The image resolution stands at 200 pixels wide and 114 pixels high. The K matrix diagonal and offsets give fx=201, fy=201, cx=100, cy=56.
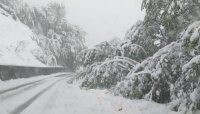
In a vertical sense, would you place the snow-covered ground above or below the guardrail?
above

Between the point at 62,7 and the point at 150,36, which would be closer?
the point at 150,36

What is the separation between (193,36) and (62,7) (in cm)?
3789

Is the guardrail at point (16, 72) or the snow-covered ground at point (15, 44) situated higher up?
the snow-covered ground at point (15, 44)

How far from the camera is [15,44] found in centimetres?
2428

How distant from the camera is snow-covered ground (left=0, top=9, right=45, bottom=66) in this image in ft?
67.6

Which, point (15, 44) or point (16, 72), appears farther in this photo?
point (15, 44)

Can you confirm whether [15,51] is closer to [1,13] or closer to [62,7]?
[1,13]

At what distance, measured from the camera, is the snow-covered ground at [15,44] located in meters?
20.6

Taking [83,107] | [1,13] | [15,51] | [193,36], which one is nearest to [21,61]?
[15,51]

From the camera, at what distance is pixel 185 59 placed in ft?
16.5

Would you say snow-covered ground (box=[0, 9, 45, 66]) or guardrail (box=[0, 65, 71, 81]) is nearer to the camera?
guardrail (box=[0, 65, 71, 81])

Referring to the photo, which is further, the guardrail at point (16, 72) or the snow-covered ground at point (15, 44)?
the snow-covered ground at point (15, 44)

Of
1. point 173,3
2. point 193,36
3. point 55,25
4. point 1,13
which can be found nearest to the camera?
point 193,36

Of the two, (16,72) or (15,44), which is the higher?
(15,44)
